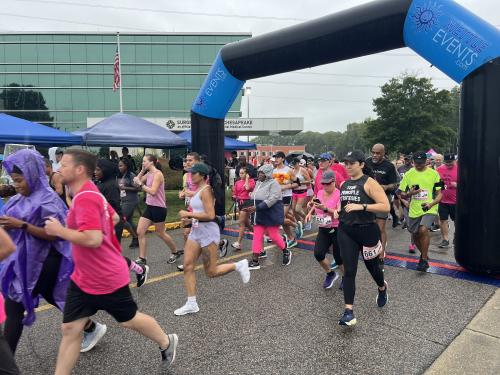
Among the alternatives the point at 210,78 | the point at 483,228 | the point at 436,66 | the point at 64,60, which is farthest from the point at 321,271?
the point at 64,60

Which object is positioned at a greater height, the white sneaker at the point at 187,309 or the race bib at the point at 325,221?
the race bib at the point at 325,221

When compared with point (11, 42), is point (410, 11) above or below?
below

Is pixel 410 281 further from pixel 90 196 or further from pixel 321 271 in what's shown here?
pixel 90 196

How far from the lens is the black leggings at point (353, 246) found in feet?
12.5

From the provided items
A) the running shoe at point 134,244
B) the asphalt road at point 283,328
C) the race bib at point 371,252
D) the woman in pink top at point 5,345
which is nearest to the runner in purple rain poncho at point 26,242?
the asphalt road at point 283,328

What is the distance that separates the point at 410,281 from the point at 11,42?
2388 inches

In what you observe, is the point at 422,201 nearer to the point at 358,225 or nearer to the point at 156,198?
the point at 358,225

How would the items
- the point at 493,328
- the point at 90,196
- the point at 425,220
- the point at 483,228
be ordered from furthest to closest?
the point at 425,220
the point at 483,228
the point at 493,328
the point at 90,196

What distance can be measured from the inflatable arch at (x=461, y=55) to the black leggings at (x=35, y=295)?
16.3 ft

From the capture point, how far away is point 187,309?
4070mm

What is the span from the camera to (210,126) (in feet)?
28.6

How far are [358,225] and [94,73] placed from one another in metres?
54.6

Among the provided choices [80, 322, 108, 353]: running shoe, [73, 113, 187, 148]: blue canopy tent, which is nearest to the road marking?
[80, 322, 108, 353]: running shoe

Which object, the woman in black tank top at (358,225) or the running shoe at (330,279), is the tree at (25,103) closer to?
the running shoe at (330,279)
